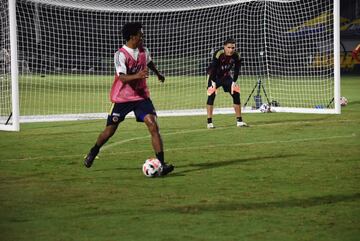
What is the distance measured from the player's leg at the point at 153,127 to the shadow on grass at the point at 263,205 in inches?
94.7

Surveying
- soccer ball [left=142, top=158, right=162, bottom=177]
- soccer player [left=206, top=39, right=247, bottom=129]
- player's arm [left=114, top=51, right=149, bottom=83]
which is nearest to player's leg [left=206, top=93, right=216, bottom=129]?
soccer player [left=206, top=39, right=247, bottom=129]

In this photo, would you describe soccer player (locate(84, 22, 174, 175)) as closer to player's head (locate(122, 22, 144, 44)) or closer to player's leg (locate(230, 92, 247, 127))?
player's head (locate(122, 22, 144, 44))

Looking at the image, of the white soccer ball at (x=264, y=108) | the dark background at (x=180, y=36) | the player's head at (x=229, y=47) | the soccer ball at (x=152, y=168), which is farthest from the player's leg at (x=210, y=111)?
the soccer ball at (x=152, y=168)

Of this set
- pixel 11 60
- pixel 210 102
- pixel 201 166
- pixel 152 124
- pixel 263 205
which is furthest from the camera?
pixel 210 102

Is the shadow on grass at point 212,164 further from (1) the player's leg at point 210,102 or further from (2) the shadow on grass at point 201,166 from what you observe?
(1) the player's leg at point 210,102

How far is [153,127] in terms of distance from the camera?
1177 cm

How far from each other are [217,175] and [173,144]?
13.5 ft

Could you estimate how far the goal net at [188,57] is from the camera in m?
23.6

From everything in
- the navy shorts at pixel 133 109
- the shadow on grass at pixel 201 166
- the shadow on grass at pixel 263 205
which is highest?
the navy shorts at pixel 133 109

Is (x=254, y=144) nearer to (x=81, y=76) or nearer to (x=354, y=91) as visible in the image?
(x=354, y=91)

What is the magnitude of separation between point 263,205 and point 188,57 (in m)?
25.2

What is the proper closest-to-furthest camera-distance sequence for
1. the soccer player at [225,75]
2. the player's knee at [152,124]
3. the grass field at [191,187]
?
the grass field at [191,187]
the player's knee at [152,124]
the soccer player at [225,75]

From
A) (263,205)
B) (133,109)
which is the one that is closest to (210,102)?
(133,109)

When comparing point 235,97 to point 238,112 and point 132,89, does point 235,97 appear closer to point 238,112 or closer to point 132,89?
point 238,112
